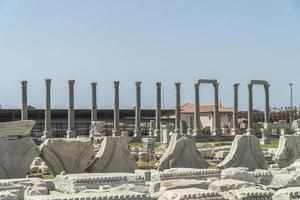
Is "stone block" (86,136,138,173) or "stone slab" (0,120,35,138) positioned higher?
"stone slab" (0,120,35,138)

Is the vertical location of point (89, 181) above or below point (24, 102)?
below

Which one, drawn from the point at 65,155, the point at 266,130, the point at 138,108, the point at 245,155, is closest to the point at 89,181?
the point at 65,155

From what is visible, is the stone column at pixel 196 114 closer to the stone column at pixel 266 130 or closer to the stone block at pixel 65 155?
the stone column at pixel 266 130

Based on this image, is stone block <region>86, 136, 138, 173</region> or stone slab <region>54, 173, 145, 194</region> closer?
stone slab <region>54, 173, 145, 194</region>

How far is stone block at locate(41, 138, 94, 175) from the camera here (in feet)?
53.2

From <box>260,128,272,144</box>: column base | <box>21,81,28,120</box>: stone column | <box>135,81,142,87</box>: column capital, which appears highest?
<box>135,81,142,87</box>: column capital

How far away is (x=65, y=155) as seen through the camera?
1633cm

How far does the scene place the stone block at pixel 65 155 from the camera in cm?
1622

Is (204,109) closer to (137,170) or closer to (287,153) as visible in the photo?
(287,153)

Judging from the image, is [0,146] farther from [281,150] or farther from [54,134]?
[54,134]

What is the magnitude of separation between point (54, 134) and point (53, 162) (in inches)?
1723

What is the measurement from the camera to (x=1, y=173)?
15.1 meters

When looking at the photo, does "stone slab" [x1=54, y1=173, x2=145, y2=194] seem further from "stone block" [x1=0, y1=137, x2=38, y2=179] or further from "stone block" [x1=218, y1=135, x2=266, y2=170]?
"stone block" [x1=218, y1=135, x2=266, y2=170]

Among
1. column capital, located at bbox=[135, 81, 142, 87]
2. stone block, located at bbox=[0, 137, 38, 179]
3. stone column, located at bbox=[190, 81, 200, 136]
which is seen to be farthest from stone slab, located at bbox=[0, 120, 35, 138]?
column capital, located at bbox=[135, 81, 142, 87]
